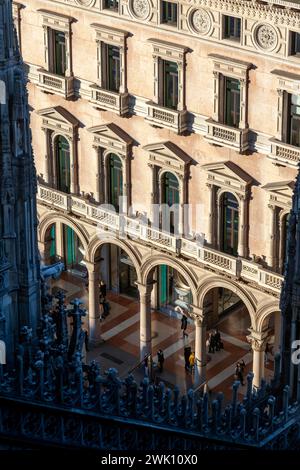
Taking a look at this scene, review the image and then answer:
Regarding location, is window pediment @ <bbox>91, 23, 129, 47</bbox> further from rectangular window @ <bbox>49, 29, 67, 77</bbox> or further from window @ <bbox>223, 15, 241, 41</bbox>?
window @ <bbox>223, 15, 241, 41</bbox>

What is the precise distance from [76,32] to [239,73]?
14.2 metres

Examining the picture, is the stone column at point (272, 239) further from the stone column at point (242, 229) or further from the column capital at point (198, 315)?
the column capital at point (198, 315)

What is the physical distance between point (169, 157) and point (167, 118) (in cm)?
240

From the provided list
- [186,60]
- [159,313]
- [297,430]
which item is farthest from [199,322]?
[297,430]

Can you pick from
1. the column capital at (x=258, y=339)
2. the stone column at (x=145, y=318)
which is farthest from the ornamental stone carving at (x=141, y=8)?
the column capital at (x=258, y=339)

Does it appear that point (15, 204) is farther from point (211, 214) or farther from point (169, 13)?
point (169, 13)

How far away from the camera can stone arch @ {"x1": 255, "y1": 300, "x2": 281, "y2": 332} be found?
79.9 m

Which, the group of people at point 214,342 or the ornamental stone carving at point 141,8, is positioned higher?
the ornamental stone carving at point 141,8

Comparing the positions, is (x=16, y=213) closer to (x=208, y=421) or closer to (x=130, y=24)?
(x=208, y=421)

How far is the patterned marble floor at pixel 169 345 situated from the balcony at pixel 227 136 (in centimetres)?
1478

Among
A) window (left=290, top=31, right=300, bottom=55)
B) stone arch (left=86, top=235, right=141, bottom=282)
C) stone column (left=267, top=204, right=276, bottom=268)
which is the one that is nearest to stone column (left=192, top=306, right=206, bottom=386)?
stone arch (left=86, top=235, right=141, bottom=282)

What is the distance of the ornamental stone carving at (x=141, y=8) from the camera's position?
82.9m

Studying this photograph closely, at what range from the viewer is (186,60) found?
267 feet

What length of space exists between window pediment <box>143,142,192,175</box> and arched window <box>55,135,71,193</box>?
326 inches
